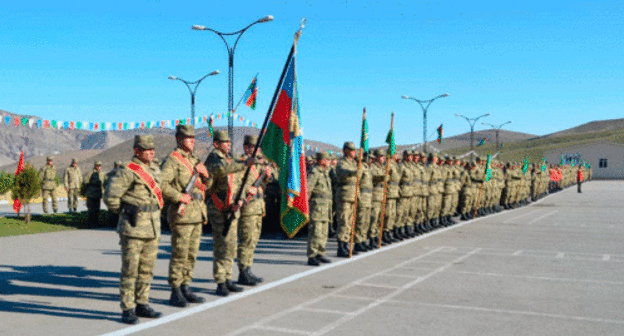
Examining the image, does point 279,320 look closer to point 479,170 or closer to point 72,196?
point 479,170

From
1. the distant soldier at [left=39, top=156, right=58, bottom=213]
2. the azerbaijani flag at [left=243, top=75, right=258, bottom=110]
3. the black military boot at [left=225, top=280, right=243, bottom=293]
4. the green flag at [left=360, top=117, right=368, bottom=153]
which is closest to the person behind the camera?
the black military boot at [left=225, top=280, right=243, bottom=293]

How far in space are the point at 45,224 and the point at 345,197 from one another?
9.62 metres

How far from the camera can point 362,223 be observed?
474 inches

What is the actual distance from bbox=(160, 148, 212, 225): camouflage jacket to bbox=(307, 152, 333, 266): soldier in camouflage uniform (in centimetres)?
340

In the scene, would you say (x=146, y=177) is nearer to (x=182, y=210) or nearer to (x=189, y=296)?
(x=182, y=210)

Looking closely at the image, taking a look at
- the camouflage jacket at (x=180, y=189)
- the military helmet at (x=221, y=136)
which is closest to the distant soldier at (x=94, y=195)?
the military helmet at (x=221, y=136)

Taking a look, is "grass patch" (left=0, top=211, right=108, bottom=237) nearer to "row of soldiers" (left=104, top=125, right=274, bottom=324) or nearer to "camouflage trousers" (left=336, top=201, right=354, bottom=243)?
"camouflage trousers" (left=336, top=201, right=354, bottom=243)

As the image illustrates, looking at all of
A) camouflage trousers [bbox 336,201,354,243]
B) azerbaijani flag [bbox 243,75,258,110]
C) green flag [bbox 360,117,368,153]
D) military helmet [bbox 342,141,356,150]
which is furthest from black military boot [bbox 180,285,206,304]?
azerbaijani flag [bbox 243,75,258,110]

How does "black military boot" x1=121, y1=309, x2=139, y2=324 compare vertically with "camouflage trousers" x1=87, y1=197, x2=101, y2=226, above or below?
below

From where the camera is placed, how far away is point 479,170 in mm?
20906

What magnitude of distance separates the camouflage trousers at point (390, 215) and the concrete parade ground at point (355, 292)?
44cm

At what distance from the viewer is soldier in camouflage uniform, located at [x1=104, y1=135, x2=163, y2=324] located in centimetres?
636

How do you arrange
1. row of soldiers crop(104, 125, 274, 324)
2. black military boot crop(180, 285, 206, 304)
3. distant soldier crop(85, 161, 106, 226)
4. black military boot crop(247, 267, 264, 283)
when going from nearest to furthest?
row of soldiers crop(104, 125, 274, 324) → black military boot crop(180, 285, 206, 304) → black military boot crop(247, 267, 264, 283) → distant soldier crop(85, 161, 106, 226)

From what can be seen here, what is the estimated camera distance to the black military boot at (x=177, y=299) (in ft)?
23.7
